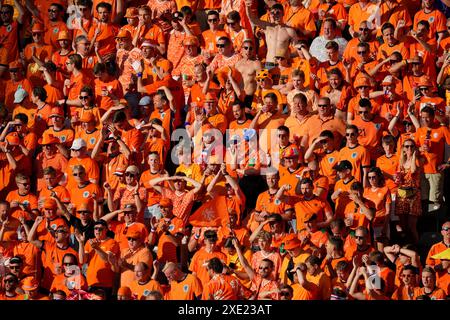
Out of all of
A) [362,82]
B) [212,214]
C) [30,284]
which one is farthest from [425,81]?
[30,284]

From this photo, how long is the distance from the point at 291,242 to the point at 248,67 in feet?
11.6

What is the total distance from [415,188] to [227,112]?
295 cm

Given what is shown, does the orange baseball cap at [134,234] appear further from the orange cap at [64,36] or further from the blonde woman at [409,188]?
the orange cap at [64,36]

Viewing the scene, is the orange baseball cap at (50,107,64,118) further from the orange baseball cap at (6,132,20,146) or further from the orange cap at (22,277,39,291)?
the orange cap at (22,277,39,291)

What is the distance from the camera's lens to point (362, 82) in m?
23.9

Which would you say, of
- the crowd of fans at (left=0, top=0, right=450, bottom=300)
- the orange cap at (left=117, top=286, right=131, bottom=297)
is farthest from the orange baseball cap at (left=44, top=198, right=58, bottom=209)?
the orange cap at (left=117, top=286, right=131, bottom=297)

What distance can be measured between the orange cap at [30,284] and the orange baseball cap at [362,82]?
16.7ft

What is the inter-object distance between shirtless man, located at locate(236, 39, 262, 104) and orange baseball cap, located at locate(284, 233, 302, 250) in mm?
3097

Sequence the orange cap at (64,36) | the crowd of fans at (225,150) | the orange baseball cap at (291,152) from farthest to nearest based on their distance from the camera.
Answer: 1. the orange cap at (64,36)
2. the orange baseball cap at (291,152)
3. the crowd of fans at (225,150)

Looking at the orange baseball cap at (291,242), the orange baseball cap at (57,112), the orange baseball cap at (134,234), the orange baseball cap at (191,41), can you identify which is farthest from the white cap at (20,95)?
the orange baseball cap at (291,242)

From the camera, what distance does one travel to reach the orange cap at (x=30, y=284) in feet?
72.3

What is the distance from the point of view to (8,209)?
76.7ft
